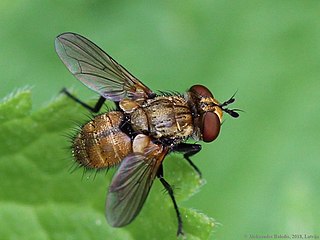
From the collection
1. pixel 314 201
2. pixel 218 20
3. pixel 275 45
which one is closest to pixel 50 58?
pixel 218 20

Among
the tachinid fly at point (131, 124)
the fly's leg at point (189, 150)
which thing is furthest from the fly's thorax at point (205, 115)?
the fly's leg at point (189, 150)

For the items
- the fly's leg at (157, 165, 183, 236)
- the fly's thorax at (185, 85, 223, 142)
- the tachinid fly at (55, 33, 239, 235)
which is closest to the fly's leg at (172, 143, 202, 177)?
the tachinid fly at (55, 33, 239, 235)

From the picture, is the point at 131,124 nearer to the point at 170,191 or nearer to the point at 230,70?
the point at 170,191

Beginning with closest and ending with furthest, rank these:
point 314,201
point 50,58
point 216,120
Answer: point 216,120
point 314,201
point 50,58

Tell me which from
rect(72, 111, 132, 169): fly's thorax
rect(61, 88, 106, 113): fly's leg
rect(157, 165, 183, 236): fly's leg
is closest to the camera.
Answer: rect(157, 165, 183, 236): fly's leg

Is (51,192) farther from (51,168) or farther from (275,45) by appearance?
(275,45)

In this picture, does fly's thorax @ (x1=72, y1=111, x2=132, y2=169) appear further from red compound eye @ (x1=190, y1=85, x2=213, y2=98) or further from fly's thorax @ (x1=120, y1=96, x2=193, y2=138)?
red compound eye @ (x1=190, y1=85, x2=213, y2=98)
